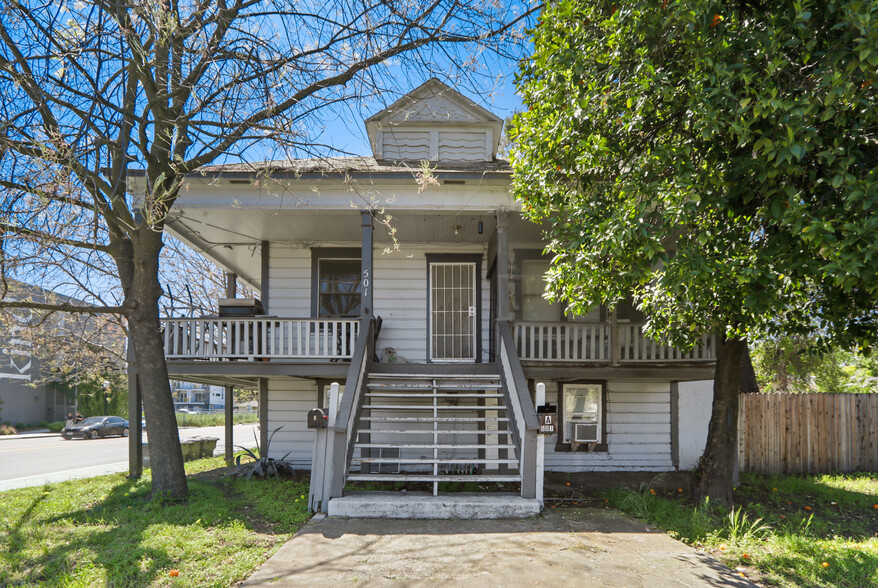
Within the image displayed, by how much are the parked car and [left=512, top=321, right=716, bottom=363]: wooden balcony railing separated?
81.5 feet

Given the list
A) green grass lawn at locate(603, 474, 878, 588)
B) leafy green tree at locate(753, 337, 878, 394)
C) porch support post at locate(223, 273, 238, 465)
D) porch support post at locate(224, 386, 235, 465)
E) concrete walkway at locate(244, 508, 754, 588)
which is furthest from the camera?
leafy green tree at locate(753, 337, 878, 394)

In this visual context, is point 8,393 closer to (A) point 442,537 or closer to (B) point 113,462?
(B) point 113,462

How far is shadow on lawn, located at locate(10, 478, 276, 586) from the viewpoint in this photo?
185 inches

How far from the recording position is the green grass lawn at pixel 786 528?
488cm

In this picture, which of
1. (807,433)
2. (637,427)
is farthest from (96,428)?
(807,433)

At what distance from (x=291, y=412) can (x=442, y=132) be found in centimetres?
658

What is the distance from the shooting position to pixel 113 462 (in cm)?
1555

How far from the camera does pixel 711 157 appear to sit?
515cm

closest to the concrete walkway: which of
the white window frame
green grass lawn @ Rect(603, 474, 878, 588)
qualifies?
green grass lawn @ Rect(603, 474, 878, 588)

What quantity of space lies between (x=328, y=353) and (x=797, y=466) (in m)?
10.1

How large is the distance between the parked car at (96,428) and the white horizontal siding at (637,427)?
2419 cm

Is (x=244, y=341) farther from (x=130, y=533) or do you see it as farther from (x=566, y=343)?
(x=566, y=343)

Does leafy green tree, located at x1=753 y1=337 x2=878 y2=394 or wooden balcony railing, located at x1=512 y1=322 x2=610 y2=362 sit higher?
wooden balcony railing, located at x1=512 y1=322 x2=610 y2=362

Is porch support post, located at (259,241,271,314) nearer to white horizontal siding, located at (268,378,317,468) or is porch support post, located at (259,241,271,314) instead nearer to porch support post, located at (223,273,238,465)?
white horizontal siding, located at (268,378,317,468)
